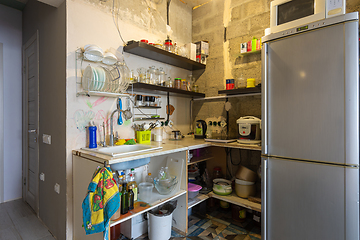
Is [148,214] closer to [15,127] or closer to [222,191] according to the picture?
[222,191]

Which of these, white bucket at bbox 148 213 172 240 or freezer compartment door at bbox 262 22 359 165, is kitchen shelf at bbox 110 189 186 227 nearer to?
white bucket at bbox 148 213 172 240

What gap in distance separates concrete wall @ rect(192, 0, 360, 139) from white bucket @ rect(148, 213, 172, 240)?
57.4 inches

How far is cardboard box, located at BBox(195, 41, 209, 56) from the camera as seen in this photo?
2928 mm

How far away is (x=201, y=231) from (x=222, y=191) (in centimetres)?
50

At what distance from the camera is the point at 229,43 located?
2.79 meters

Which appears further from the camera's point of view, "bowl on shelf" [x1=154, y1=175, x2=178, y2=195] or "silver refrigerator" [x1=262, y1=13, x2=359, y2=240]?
"bowl on shelf" [x1=154, y1=175, x2=178, y2=195]

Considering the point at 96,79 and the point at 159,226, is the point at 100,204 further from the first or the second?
the point at 96,79

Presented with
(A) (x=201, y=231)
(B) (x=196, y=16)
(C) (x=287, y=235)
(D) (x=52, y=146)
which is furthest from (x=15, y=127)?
(C) (x=287, y=235)

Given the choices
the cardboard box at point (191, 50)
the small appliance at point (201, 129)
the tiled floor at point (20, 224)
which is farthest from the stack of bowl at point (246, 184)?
the tiled floor at point (20, 224)

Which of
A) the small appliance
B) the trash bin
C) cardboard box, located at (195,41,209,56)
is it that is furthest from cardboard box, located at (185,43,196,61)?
the trash bin

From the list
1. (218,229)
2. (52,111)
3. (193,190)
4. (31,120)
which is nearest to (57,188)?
(52,111)

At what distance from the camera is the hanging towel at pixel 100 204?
49.7 inches

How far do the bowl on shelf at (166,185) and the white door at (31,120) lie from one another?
5.13 ft

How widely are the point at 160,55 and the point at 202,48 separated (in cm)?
82
